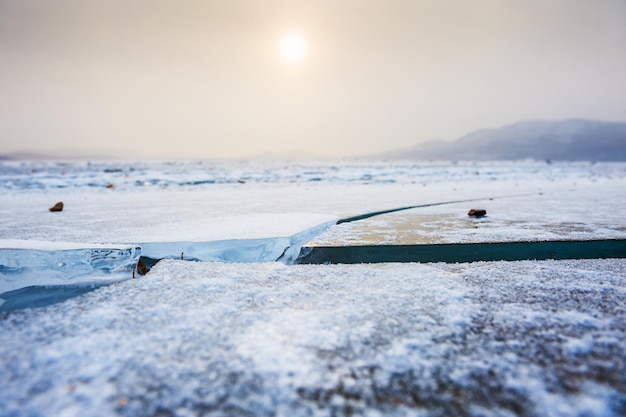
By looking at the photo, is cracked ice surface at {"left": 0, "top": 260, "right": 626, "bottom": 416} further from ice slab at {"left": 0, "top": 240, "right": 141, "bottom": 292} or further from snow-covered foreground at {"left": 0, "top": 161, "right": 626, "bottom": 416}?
ice slab at {"left": 0, "top": 240, "right": 141, "bottom": 292}

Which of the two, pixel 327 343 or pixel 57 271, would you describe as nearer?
pixel 327 343

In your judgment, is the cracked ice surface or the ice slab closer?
the cracked ice surface

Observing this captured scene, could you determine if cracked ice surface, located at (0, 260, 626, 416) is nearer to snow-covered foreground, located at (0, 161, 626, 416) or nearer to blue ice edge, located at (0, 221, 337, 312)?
snow-covered foreground, located at (0, 161, 626, 416)

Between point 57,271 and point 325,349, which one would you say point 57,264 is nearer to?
point 57,271

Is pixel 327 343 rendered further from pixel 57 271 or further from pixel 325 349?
pixel 57 271

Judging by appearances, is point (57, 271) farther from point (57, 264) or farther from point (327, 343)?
point (327, 343)

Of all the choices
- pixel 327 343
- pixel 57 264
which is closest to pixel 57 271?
pixel 57 264

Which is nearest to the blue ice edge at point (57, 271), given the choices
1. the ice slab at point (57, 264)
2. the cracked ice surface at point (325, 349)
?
the ice slab at point (57, 264)

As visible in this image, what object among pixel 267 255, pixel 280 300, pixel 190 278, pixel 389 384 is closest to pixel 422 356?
pixel 389 384

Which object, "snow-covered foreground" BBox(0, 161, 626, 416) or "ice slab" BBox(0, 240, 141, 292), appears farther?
"ice slab" BBox(0, 240, 141, 292)

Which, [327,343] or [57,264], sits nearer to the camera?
[327,343]

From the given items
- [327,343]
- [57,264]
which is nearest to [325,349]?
[327,343]

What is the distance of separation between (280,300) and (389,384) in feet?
1.42

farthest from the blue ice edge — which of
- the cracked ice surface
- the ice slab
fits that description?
the cracked ice surface
